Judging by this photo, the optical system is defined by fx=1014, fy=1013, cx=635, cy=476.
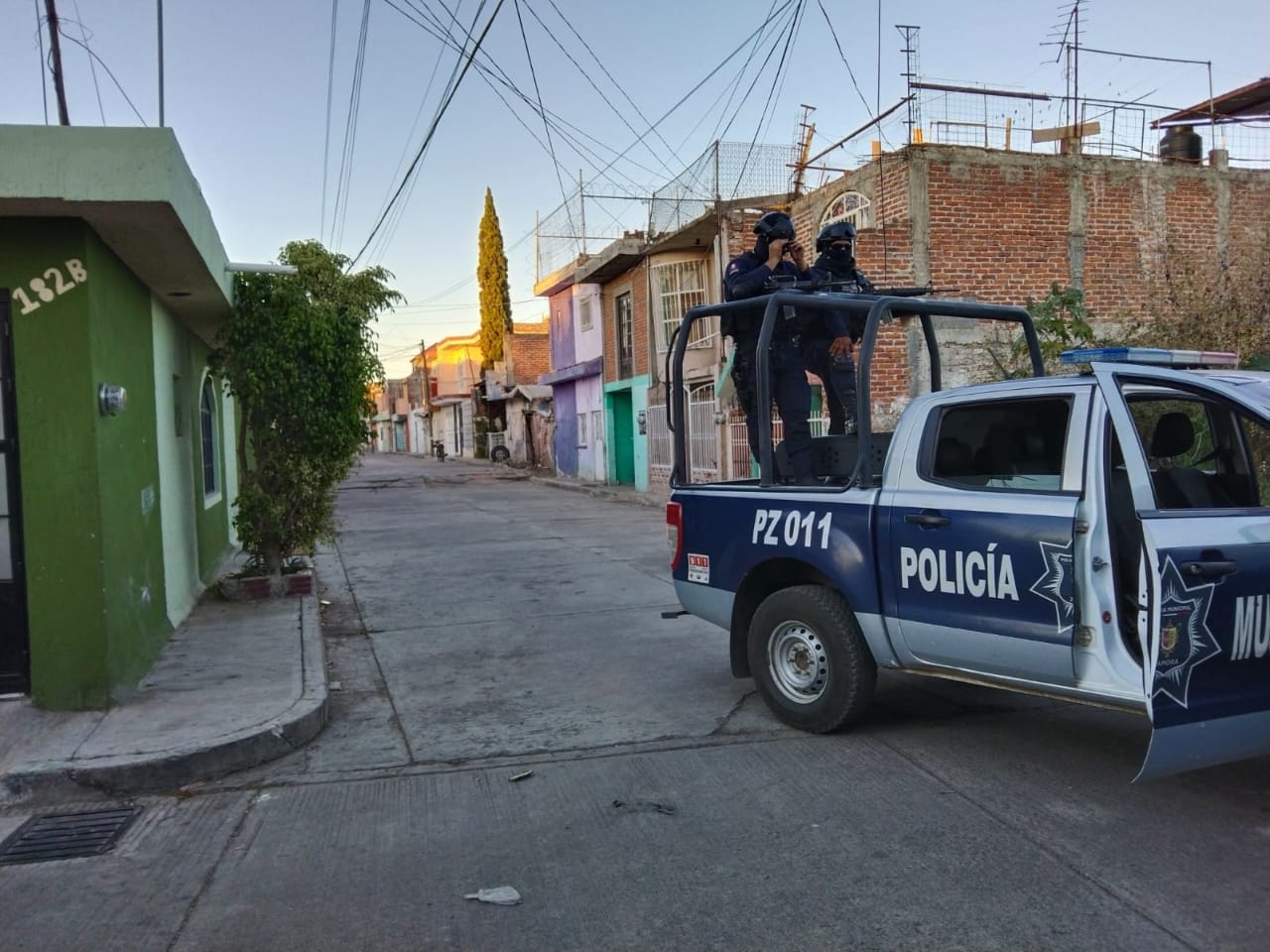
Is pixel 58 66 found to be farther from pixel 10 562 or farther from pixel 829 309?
pixel 829 309

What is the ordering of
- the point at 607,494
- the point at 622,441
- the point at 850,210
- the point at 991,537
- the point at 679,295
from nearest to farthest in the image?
1. the point at 991,537
2. the point at 850,210
3. the point at 679,295
4. the point at 607,494
5. the point at 622,441

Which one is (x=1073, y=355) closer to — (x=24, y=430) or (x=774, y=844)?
(x=774, y=844)

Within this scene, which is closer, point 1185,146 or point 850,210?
point 850,210

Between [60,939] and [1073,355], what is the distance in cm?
454

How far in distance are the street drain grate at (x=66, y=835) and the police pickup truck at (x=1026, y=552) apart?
129 inches

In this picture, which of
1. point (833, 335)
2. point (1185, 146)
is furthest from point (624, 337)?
point (833, 335)

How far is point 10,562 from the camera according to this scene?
579 centimetres

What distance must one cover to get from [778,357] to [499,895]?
388cm

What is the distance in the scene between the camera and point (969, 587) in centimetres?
455

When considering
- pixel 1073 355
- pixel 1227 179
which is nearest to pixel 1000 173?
pixel 1227 179

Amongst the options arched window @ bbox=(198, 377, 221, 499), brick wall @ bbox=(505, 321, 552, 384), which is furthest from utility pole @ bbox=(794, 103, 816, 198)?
brick wall @ bbox=(505, 321, 552, 384)

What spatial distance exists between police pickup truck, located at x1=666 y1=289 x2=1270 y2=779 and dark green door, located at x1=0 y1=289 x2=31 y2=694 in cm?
383

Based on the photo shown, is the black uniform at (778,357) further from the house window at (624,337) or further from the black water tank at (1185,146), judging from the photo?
the house window at (624,337)

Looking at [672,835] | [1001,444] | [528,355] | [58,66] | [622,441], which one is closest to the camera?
[672,835]
